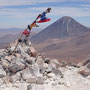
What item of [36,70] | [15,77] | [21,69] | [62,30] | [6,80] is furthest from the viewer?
[62,30]

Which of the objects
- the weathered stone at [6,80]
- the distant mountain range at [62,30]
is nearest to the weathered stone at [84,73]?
the weathered stone at [6,80]

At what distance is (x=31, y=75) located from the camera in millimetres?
10305

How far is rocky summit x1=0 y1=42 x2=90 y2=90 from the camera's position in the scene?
31.6 feet

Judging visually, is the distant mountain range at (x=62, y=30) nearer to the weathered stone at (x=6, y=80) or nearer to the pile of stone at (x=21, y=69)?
the pile of stone at (x=21, y=69)

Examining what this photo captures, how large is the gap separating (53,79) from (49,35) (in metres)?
141

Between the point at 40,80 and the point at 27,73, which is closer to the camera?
the point at 40,80

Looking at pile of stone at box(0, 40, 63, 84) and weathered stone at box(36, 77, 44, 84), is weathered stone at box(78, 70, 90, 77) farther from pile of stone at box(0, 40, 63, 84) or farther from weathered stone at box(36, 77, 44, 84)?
weathered stone at box(36, 77, 44, 84)

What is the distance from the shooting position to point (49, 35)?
151375 millimetres

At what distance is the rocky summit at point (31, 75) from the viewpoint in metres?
9.62

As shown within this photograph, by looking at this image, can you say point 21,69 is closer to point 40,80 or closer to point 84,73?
point 40,80

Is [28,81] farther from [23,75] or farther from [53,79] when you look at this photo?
[53,79]

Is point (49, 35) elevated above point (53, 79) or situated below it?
below

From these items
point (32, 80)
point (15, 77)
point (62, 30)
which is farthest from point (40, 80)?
point (62, 30)

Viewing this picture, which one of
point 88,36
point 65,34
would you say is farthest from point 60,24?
point 88,36
